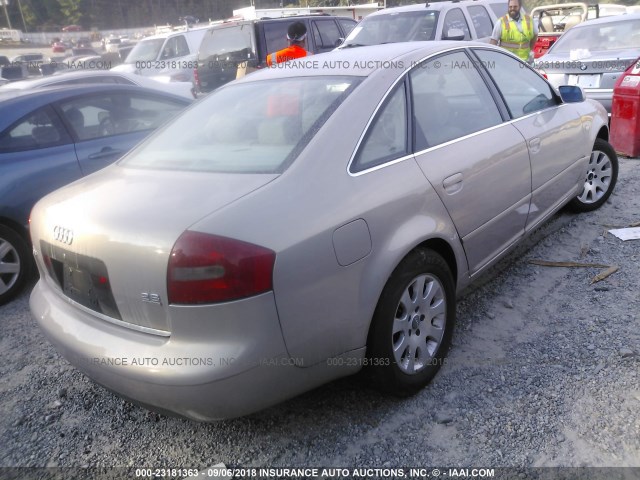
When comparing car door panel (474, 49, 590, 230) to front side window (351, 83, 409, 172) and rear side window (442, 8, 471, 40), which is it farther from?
rear side window (442, 8, 471, 40)

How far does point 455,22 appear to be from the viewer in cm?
870

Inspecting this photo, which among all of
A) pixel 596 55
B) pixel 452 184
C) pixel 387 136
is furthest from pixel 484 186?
pixel 596 55

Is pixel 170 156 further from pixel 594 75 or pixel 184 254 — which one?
pixel 594 75

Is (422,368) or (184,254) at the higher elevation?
(184,254)

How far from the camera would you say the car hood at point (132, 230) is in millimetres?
2008

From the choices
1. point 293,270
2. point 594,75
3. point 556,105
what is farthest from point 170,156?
point 594,75

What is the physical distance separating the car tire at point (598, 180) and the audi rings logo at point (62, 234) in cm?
410

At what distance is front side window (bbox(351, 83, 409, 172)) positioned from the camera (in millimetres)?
2436

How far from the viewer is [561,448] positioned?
2.28 meters

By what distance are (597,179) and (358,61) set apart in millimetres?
2998

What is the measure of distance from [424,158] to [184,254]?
1.33m

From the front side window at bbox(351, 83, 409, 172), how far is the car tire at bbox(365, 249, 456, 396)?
0.47m

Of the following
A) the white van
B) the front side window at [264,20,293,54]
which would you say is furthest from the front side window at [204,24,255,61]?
the white van

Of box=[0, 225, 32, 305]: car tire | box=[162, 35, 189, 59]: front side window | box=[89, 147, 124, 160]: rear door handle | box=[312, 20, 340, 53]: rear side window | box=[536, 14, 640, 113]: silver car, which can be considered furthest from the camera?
box=[162, 35, 189, 59]: front side window
